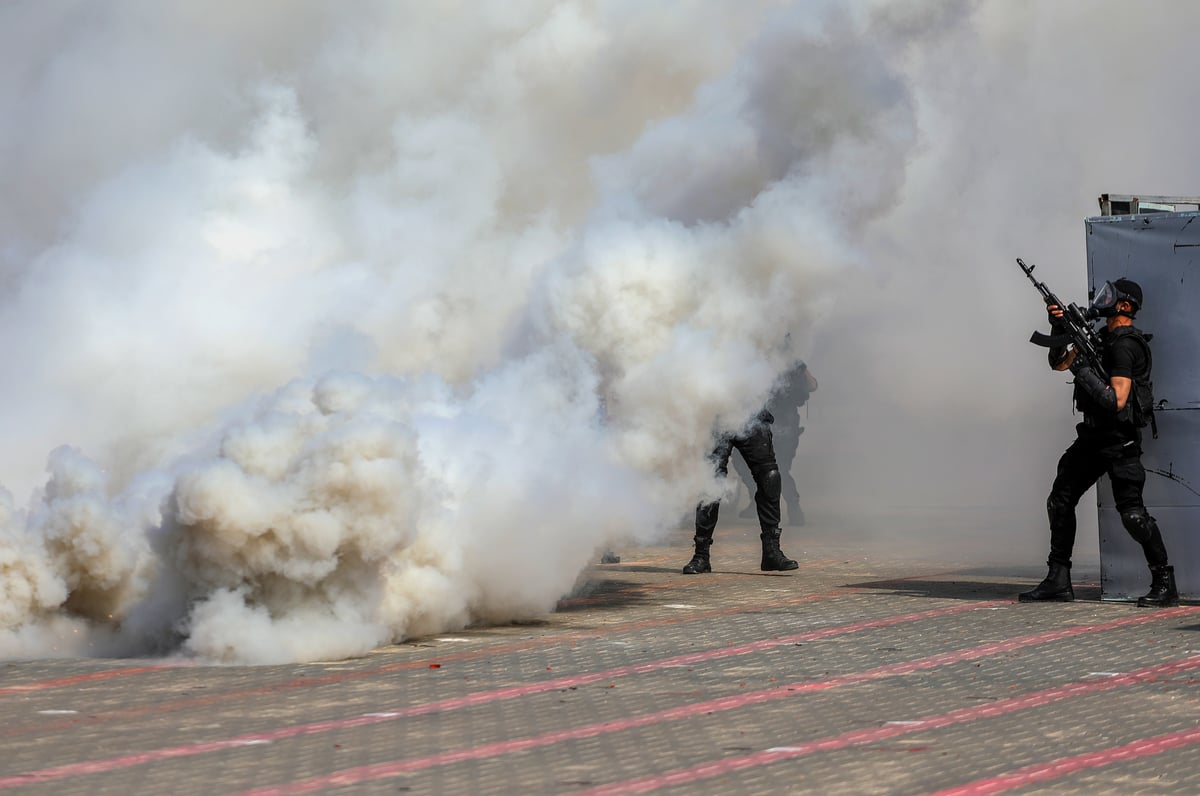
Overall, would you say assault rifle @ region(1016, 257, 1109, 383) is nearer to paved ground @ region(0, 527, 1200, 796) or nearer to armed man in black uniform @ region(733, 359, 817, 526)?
paved ground @ region(0, 527, 1200, 796)

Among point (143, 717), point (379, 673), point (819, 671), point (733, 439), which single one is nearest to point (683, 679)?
point (819, 671)

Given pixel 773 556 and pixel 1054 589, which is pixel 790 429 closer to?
pixel 773 556

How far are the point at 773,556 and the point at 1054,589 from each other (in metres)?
2.99

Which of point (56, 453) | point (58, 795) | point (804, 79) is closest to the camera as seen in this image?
point (58, 795)

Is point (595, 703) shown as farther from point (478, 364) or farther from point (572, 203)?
point (572, 203)

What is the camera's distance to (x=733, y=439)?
1323cm

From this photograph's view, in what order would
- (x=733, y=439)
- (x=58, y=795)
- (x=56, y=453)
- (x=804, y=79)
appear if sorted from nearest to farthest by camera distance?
(x=58, y=795) → (x=56, y=453) → (x=804, y=79) → (x=733, y=439)

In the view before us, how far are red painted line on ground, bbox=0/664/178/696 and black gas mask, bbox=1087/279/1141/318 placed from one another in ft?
20.5

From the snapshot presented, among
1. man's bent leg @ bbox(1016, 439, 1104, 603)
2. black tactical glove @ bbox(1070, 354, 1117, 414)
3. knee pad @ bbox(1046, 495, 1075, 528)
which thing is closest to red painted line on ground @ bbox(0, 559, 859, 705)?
man's bent leg @ bbox(1016, 439, 1104, 603)

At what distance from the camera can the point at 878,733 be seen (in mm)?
6621

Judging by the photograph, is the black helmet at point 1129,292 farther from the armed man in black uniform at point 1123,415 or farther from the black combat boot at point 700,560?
the black combat boot at point 700,560

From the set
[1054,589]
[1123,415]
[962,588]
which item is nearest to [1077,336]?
[1123,415]

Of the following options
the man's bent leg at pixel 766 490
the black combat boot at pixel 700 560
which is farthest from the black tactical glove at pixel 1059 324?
the black combat boot at pixel 700 560

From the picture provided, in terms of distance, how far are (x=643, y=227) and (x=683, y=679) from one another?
4.97m
